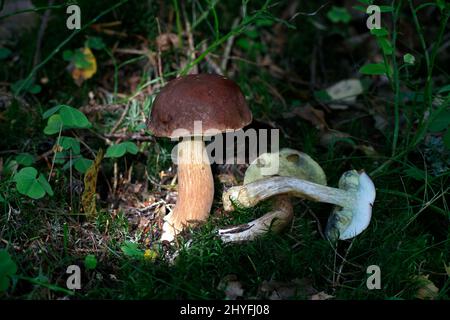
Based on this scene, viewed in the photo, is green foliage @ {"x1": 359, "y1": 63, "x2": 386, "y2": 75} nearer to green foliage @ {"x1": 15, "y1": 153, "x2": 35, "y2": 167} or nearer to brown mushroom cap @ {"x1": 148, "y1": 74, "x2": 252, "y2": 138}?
brown mushroom cap @ {"x1": 148, "y1": 74, "x2": 252, "y2": 138}

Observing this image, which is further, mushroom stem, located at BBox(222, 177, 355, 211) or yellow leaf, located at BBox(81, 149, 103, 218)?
yellow leaf, located at BBox(81, 149, 103, 218)

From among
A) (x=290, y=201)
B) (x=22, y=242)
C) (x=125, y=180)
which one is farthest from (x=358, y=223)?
(x=22, y=242)

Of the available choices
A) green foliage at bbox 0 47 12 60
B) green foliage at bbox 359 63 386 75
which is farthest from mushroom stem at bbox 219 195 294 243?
green foliage at bbox 0 47 12 60

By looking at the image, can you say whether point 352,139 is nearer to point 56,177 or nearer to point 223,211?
point 223,211

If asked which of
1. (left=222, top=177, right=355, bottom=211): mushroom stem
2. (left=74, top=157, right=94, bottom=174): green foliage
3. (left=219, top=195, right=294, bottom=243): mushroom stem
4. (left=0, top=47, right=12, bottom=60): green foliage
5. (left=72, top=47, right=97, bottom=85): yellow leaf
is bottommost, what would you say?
(left=219, top=195, right=294, bottom=243): mushroom stem

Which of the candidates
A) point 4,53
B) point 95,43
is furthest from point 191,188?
point 4,53

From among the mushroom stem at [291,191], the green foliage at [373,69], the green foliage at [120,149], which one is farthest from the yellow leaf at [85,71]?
the green foliage at [373,69]

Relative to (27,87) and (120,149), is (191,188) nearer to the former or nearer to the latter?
(120,149)
